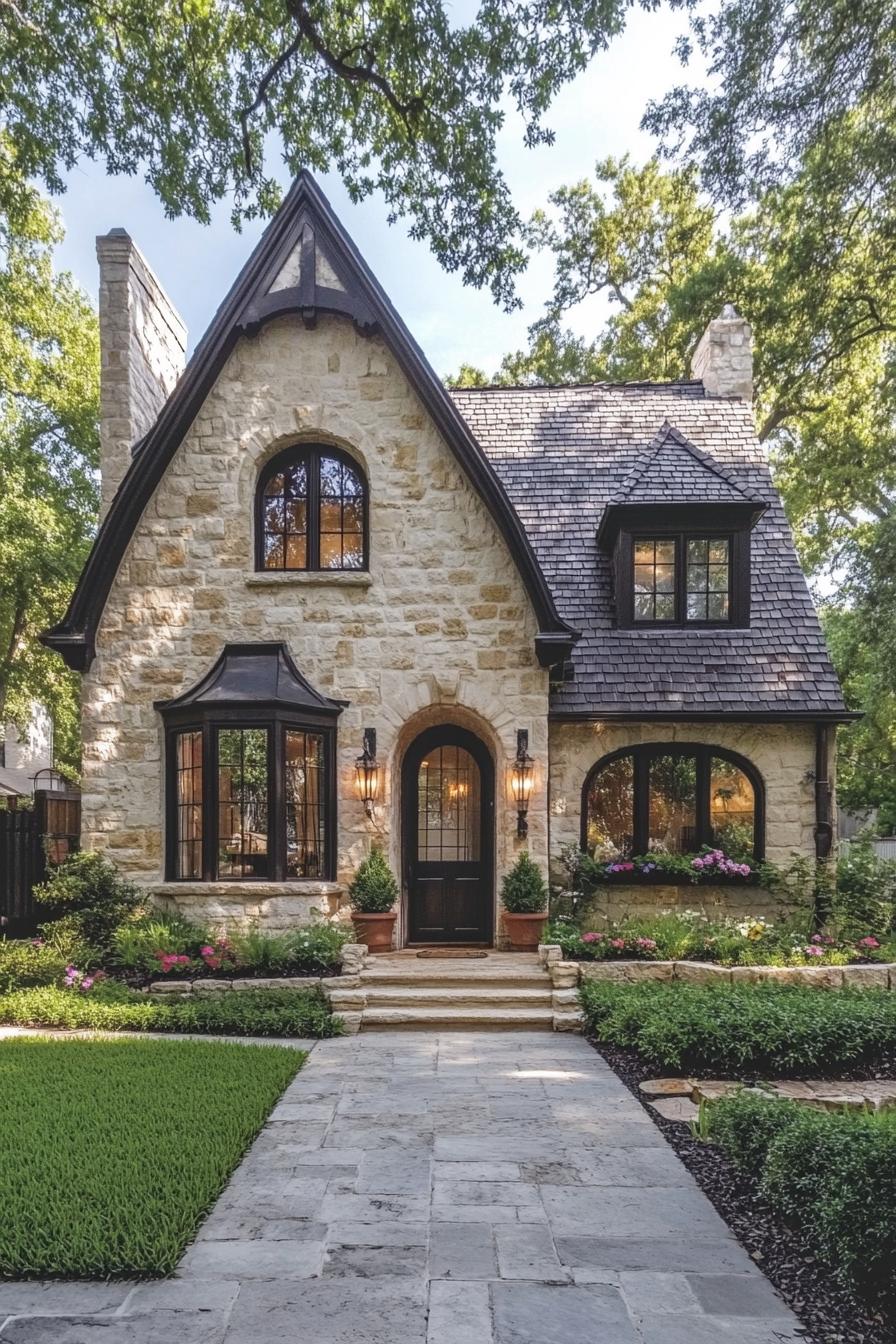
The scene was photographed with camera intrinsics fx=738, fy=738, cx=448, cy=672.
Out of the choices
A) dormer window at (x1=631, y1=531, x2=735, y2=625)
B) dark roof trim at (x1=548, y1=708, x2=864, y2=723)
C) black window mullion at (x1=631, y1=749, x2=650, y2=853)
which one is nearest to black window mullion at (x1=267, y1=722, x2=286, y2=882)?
dark roof trim at (x1=548, y1=708, x2=864, y2=723)

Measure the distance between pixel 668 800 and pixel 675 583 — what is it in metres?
3.04

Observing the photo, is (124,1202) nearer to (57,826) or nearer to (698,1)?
(57,826)

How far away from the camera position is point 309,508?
9.78 meters

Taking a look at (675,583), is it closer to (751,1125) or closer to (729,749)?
(729,749)

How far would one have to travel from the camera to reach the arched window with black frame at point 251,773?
29.2 feet

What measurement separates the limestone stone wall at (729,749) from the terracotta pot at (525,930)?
0.78 meters

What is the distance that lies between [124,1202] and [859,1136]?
3577mm

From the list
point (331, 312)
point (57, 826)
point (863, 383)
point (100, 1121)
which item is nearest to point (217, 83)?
point (331, 312)

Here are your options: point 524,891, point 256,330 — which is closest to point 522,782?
point 524,891

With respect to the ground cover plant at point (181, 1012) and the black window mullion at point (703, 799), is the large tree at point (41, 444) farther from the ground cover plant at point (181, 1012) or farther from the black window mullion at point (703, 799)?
the black window mullion at point (703, 799)

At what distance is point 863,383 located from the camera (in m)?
18.1

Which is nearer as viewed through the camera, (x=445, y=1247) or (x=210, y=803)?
(x=445, y=1247)

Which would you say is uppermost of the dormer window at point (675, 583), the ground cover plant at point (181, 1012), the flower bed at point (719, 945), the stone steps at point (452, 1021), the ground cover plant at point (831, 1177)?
the dormer window at point (675, 583)

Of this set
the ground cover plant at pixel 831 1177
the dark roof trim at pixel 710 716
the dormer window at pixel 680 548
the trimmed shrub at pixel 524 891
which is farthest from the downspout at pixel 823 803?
the ground cover plant at pixel 831 1177
